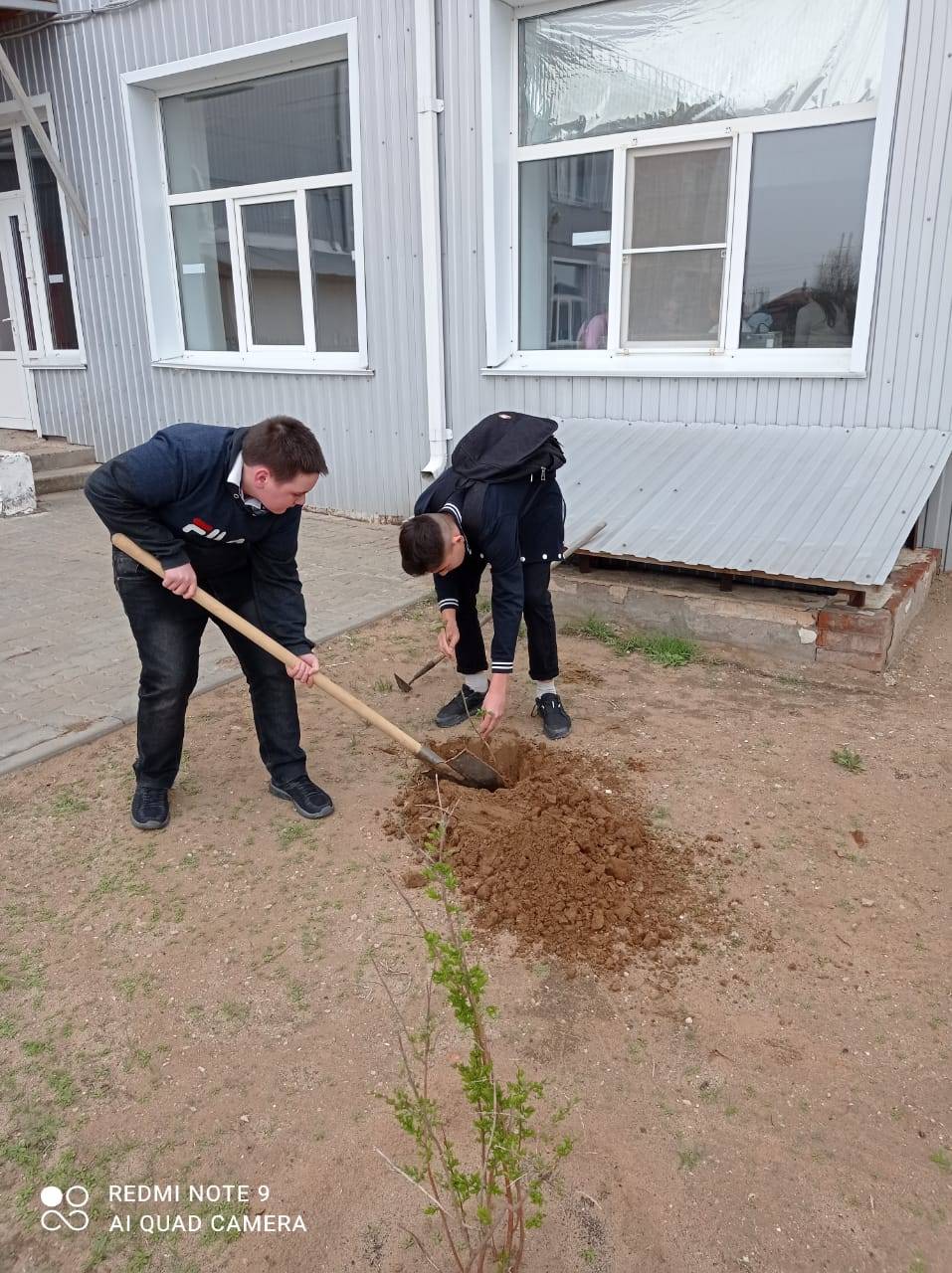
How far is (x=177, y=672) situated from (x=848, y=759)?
2.73m

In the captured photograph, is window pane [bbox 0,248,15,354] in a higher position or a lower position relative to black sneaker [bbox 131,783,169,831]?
higher

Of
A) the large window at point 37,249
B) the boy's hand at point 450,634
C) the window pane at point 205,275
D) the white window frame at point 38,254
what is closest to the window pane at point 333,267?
the window pane at point 205,275

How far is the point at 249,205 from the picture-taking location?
28.1 ft

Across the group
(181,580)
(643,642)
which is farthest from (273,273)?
(181,580)

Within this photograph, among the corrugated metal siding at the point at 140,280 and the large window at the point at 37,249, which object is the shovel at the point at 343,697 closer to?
the corrugated metal siding at the point at 140,280

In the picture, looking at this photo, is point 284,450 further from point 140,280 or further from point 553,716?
point 140,280

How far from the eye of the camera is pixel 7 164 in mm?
9953

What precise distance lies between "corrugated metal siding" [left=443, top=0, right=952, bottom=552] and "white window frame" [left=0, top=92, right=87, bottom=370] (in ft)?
15.6

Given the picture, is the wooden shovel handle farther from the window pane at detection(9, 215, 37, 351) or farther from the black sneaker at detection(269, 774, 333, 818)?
the window pane at detection(9, 215, 37, 351)

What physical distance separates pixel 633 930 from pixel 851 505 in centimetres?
321

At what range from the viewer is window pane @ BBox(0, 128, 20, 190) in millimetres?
9836

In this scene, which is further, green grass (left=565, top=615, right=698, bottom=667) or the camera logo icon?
green grass (left=565, top=615, right=698, bottom=667)

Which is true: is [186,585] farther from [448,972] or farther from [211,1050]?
[448,972]

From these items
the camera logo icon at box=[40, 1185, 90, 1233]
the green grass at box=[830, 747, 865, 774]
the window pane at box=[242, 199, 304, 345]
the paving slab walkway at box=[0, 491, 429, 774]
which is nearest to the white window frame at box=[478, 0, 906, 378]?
the paving slab walkway at box=[0, 491, 429, 774]
